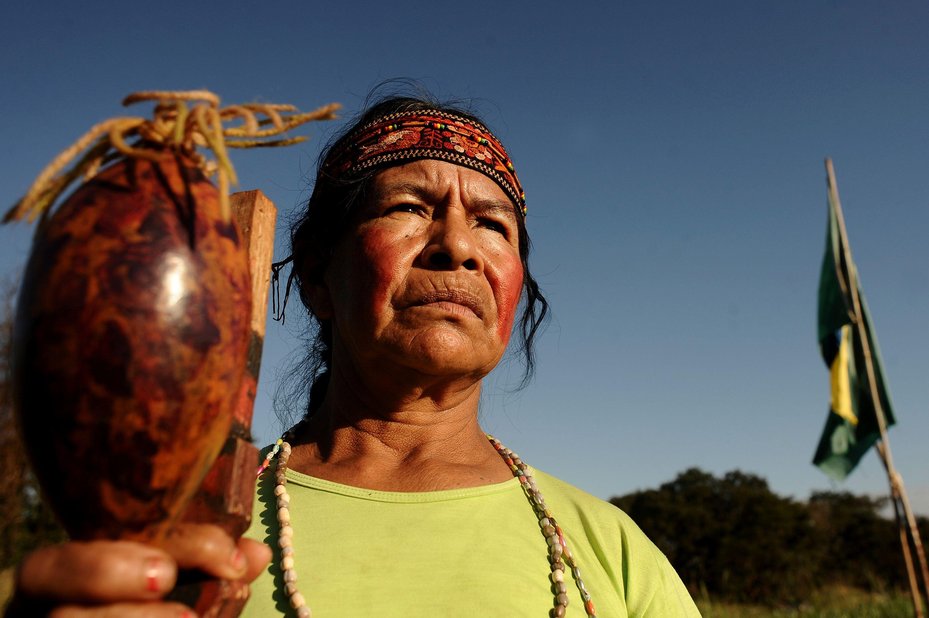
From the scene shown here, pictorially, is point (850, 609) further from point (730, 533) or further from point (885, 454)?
point (730, 533)

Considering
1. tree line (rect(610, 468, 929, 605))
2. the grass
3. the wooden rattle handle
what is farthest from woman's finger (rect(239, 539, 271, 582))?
tree line (rect(610, 468, 929, 605))

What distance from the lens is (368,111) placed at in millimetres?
2920

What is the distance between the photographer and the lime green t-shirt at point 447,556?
1.83 metres

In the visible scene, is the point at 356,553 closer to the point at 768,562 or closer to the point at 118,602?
the point at 118,602

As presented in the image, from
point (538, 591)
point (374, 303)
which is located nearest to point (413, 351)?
point (374, 303)

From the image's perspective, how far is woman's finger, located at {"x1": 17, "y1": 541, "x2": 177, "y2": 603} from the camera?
0.97 meters

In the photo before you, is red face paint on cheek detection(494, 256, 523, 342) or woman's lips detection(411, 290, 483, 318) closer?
→ woman's lips detection(411, 290, 483, 318)

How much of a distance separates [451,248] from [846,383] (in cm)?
805

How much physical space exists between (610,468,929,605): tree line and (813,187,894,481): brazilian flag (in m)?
27.0

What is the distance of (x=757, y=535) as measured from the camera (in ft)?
118

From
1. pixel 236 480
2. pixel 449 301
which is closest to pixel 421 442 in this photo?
pixel 449 301

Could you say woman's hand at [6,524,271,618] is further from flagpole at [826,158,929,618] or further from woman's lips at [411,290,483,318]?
flagpole at [826,158,929,618]

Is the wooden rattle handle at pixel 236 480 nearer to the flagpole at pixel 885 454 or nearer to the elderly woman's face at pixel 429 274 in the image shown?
the elderly woman's face at pixel 429 274

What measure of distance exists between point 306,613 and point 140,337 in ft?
3.24
